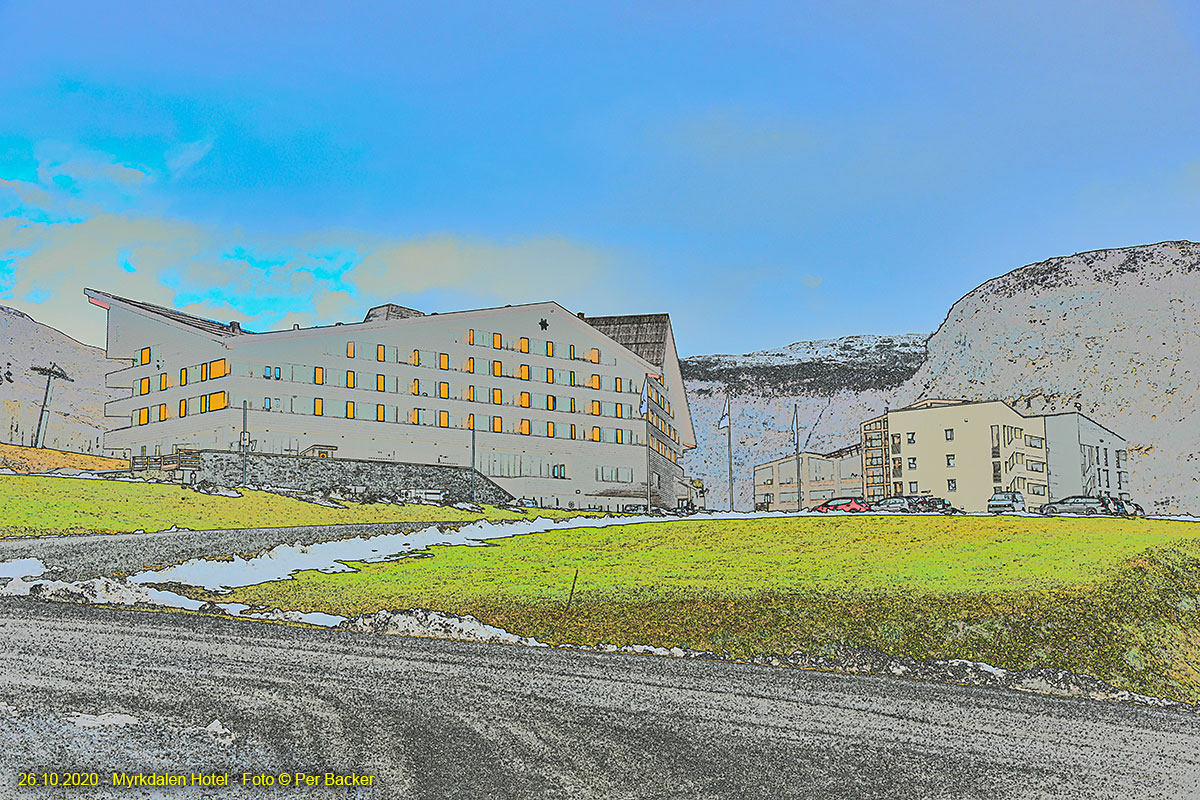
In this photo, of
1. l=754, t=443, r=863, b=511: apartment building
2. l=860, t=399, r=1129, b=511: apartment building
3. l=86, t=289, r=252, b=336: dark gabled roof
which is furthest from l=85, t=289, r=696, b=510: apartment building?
l=754, t=443, r=863, b=511: apartment building

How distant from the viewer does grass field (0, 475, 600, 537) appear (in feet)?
127

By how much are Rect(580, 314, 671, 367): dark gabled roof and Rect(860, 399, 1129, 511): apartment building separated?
112ft

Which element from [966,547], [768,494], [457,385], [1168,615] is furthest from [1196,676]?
[768,494]

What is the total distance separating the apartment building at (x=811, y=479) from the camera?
516ft

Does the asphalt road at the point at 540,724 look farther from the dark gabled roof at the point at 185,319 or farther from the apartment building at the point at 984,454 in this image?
the apartment building at the point at 984,454

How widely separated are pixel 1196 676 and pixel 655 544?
19372mm

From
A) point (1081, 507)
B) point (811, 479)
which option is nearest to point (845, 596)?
point (1081, 507)

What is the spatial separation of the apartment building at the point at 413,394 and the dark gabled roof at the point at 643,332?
1180 cm

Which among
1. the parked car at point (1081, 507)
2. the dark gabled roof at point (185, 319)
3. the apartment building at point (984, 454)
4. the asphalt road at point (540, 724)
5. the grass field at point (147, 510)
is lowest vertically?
the asphalt road at point (540, 724)

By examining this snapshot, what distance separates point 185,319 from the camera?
87.9 meters

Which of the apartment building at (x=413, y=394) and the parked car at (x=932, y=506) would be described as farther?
the apartment building at (x=413, y=394)

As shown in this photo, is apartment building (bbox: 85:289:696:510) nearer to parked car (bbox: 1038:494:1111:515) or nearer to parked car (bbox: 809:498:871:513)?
parked car (bbox: 809:498:871:513)

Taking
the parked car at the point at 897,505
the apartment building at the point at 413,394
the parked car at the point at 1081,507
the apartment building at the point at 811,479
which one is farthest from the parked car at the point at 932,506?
the apartment building at the point at 811,479

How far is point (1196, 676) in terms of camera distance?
20.1m
